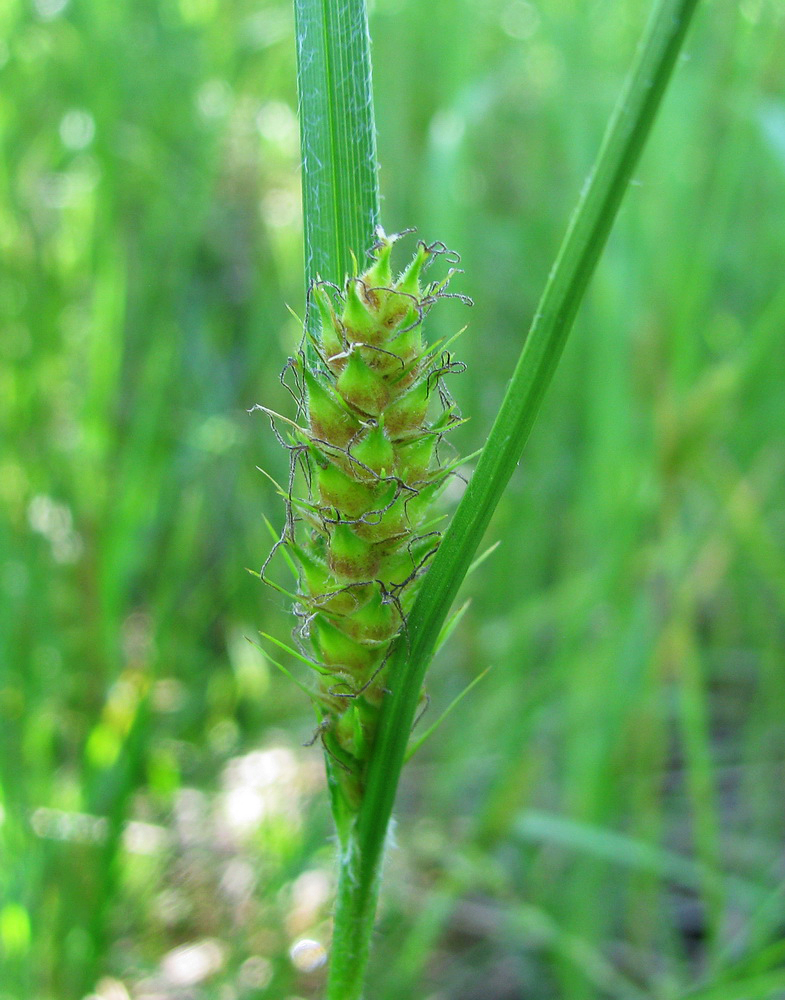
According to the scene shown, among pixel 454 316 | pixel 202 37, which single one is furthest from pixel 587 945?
pixel 202 37

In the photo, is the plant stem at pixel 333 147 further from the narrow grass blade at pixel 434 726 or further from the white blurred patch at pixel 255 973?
the white blurred patch at pixel 255 973

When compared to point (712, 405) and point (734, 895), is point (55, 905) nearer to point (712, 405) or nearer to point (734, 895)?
point (734, 895)

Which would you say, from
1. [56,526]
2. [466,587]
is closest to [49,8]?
[56,526]

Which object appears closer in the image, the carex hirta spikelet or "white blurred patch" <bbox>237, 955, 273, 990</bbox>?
the carex hirta spikelet

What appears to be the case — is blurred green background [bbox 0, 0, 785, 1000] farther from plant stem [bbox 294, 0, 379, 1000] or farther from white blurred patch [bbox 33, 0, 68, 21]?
plant stem [bbox 294, 0, 379, 1000]

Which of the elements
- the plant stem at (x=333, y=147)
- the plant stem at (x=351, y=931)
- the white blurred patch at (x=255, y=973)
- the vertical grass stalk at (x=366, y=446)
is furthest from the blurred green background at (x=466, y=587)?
the plant stem at (x=333, y=147)

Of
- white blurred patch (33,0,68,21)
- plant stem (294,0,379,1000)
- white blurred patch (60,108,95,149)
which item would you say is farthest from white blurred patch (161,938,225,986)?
white blurred patch (33,0,68,21)
